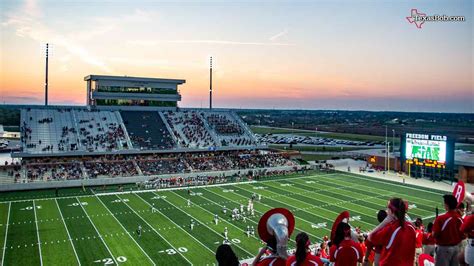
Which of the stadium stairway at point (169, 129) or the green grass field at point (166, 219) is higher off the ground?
the stadium stairway at point (169, 129)

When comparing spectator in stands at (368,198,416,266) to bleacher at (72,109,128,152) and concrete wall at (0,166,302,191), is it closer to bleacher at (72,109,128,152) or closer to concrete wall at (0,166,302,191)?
concrete wall at (0,166,302,191)

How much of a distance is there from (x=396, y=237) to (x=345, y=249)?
25.6 inches

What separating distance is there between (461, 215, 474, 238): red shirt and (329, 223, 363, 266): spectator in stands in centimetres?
160

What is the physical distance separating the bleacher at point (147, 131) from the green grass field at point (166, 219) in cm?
1111

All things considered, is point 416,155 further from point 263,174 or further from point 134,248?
point 134,248

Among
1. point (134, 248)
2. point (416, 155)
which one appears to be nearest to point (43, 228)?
point (134, 248)

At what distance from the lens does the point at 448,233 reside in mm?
5699

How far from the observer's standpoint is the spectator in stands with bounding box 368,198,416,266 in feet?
14.5

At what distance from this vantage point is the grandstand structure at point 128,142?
1437 inches

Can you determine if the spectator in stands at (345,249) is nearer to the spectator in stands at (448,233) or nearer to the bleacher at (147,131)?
the spectator in stands at (448,233)

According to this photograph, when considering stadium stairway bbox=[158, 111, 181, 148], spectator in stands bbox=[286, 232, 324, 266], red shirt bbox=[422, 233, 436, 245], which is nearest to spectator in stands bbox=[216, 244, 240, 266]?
spectator in stands bbox=[286, 232, 324, 266]

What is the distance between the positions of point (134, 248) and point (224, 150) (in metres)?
27.6

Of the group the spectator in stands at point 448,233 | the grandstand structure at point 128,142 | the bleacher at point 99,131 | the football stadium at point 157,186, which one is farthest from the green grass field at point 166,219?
the spectator in stands at point 448,233

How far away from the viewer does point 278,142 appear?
7712 centimetres
